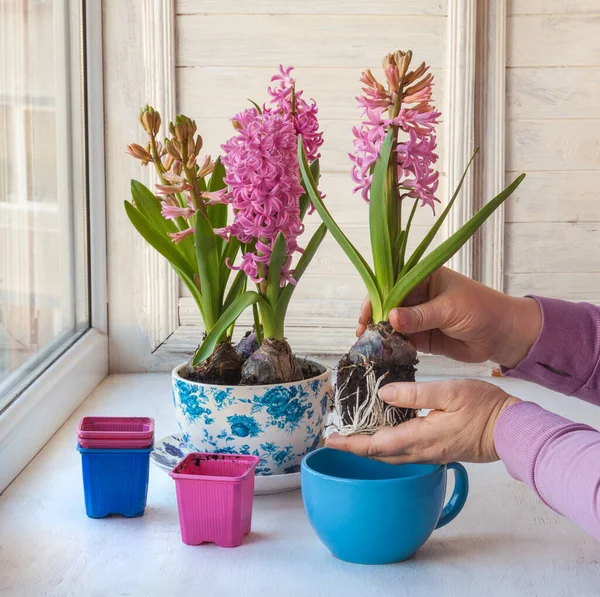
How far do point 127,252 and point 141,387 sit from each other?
0.90 ft

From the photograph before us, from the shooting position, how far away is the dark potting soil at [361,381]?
854 millimetres

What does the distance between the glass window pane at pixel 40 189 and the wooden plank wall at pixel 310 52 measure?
214 mm

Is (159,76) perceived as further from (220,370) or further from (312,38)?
(220,370)

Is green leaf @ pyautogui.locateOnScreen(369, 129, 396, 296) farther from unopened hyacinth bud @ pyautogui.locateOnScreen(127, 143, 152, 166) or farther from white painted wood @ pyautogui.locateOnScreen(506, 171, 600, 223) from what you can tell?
white painted wood @ pyautogui.locateOnScreen(506, 171, 600, 223)

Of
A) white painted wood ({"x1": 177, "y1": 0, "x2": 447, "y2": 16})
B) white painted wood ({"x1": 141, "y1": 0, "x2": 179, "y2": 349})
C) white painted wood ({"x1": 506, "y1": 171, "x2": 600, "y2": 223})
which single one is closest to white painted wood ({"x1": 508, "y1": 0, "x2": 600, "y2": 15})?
white painted wood ({"x1": 177, "y1": 0, "x2": 447, "y2": 16})

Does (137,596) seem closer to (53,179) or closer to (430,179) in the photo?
(430,179)

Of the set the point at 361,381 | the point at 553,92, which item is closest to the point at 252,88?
the point at 553,92

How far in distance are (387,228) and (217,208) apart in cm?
25

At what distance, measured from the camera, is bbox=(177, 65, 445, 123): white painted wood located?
1.58 meters

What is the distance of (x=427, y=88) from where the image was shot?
2.88 feet

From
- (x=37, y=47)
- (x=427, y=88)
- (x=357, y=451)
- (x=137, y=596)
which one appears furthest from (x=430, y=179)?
(x=37, y=47)

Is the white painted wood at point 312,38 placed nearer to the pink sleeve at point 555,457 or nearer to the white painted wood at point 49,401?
the white painted wood at point 49,401

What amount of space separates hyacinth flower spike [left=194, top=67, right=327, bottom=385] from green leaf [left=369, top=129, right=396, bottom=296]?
91mm

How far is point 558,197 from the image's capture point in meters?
1.59
